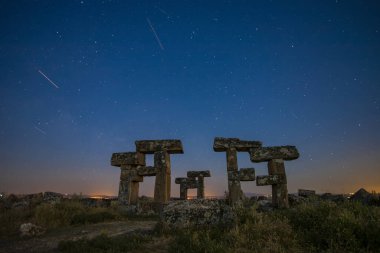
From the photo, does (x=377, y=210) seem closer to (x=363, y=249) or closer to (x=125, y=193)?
(x=363, y=249)

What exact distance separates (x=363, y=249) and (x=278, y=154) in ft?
36.2

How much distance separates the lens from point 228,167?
55.8 feet

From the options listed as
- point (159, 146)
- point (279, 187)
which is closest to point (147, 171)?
point (159, 146)

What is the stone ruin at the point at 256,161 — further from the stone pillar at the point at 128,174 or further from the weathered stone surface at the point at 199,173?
the weathered stone surface at the point at 199,173

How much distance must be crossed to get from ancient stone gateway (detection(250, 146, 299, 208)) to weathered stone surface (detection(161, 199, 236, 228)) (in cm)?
862

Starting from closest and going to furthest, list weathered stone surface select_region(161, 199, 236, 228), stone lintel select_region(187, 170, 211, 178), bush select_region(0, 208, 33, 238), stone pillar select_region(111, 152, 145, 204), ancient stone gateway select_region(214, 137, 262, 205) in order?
1. weathered stone surface select_region(161, 199, 236, 228)
2. bush select_region(0, 208, 33, 238)
3. ancient stone gateway select_region(214, 137, 262, 205)
4. stone pillar select_region(111, 152, 145, 204)
5. stone lintel select_region(187, 170, 211, 178)

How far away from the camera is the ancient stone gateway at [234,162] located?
16594 millimetres

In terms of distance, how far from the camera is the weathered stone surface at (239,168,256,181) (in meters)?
16.6

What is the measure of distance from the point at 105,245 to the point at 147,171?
1031 centimetres

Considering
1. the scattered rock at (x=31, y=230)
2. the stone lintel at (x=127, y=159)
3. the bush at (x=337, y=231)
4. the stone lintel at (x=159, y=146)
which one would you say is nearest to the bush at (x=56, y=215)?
the scattered rock at (x=31, y=230)

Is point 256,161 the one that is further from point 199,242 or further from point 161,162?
point 199,242

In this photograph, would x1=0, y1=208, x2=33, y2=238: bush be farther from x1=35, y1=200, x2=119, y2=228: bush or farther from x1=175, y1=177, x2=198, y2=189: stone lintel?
x1=175, y1=177, x2=198, y2=189: stone lintel

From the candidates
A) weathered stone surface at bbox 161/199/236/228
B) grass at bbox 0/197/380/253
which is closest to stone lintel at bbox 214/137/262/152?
grass at bbox 0/197/380/253

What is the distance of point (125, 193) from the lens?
16.9m
